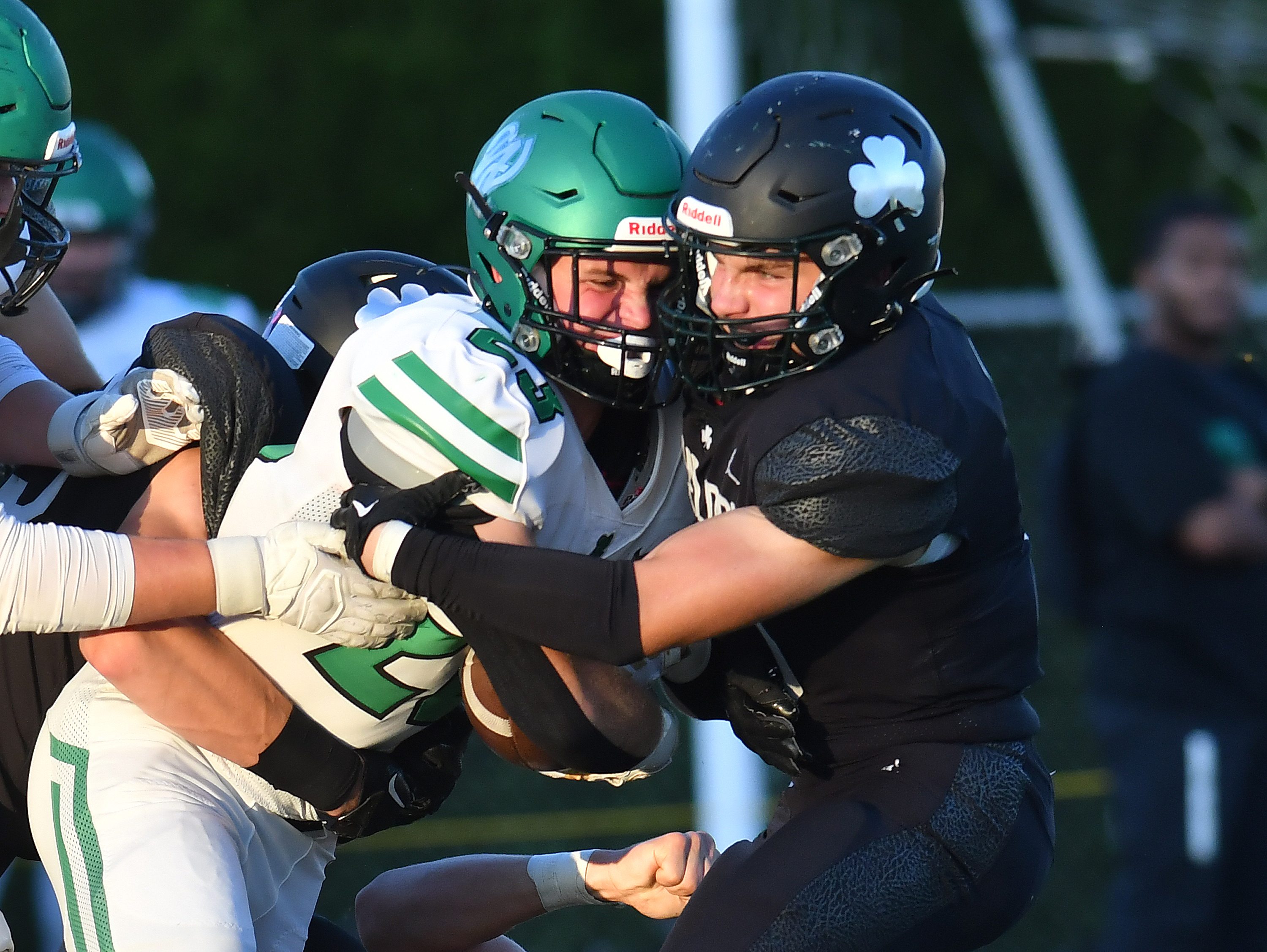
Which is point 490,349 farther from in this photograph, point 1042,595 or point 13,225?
point 1042,595

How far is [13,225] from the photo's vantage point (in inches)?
115

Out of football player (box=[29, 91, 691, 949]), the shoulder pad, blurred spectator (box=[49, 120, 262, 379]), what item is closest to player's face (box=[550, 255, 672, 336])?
football player (box=[29, 91, 691, 949])

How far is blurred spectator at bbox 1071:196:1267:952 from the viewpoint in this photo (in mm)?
5145

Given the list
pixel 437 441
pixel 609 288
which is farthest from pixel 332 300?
pixel 437 441

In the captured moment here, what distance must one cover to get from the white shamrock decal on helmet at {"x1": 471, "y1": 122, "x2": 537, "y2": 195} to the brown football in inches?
31.9

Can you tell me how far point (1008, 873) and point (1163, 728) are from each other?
8.69ft

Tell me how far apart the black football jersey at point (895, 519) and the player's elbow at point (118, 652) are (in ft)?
2.93

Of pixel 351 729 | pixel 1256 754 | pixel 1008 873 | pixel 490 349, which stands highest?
pixel 490 349

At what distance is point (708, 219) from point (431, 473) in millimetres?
589

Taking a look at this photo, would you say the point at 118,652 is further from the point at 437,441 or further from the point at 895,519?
the point at 895,519

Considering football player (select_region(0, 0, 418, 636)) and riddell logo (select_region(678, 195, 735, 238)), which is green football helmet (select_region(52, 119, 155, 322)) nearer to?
football player (select_region(0, 0, 418, 636))

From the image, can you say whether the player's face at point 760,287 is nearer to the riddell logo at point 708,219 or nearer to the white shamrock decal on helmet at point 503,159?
the riddell logo at point 708,219

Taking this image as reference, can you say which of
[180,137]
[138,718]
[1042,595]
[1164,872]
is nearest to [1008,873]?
[138,718]

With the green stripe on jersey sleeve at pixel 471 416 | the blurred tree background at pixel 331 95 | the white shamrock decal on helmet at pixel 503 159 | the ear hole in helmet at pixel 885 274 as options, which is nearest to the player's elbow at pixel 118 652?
the green stripe on jersey sleeve at pixel 471 416
